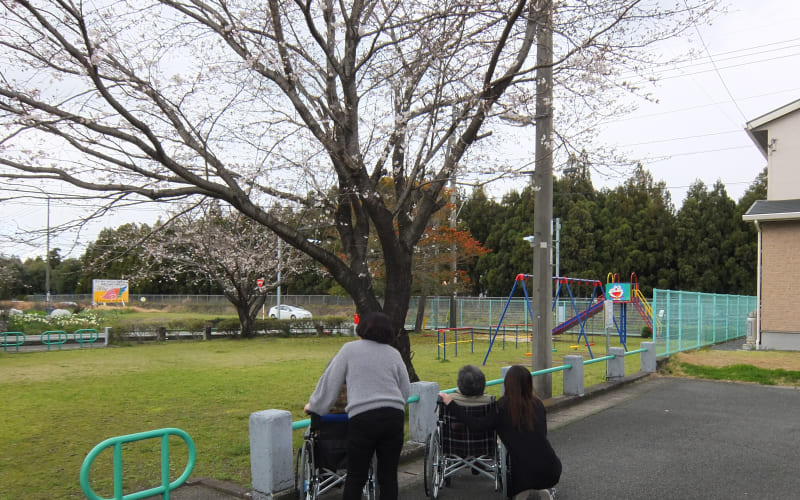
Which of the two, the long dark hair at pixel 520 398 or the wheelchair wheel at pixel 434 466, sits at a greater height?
the long dark hair at pixel 520 398

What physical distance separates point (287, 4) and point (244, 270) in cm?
1826

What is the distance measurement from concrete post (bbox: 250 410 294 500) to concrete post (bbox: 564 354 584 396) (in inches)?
231

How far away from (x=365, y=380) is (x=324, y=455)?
889 millimetres

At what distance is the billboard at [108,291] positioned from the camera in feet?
110

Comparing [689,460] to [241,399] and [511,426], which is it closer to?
[511,426]

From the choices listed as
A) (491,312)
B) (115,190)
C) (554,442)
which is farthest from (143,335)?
(554,442)

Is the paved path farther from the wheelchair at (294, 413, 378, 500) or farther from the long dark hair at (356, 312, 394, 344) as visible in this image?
the long dark hair at (356, 312, 394, 344)

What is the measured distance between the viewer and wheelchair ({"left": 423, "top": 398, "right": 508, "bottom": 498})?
16.5 ft

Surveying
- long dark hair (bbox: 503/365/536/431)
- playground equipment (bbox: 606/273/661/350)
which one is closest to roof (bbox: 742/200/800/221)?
playground equipment (bbox: 606/273/661/350)

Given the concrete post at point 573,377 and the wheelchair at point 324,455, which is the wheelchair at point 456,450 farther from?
the concrete post at point 573,377

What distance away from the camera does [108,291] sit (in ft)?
112

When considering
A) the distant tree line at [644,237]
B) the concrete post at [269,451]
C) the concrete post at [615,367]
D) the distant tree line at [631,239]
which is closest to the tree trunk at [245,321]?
the distant tree line at [631,239]

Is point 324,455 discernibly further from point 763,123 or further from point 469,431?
point 763,123

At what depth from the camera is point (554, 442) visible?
23.3 feet
